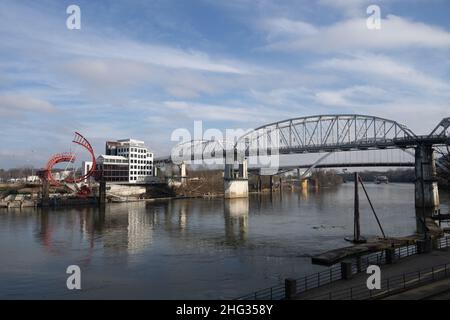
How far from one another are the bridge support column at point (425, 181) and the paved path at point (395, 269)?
5343 cm

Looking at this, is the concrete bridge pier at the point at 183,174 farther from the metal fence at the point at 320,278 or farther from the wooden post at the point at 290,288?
the wooden post at the point at 290,288

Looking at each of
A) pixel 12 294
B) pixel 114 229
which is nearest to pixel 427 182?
pixel 114 229

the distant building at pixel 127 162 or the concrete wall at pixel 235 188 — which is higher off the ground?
the distant building at pixel 127 162

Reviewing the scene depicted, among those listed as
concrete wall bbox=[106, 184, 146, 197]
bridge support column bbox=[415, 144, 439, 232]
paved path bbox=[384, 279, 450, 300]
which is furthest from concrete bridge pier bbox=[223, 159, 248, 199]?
paved path bbox=[384, 279, 450, 300]

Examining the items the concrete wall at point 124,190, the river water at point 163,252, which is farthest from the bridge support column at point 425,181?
the concrete wall at point 124,190

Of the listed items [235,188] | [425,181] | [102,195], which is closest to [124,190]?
[102,195]

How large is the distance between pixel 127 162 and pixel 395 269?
112 m

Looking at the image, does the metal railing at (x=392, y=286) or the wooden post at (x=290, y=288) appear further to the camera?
the wooden post at (x=290, y=288)

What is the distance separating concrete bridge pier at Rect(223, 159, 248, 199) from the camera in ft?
403

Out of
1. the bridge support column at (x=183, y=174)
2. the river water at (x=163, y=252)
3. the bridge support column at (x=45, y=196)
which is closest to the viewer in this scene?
the river water at (x=163, y=252)

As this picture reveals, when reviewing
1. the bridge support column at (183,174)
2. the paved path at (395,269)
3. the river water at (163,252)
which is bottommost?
the river water at (163,252)

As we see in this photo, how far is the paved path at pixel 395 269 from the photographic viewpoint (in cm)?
1989

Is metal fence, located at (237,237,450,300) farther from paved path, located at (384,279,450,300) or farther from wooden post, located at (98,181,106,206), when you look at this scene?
wooden post, located at (98,181,106,206)
